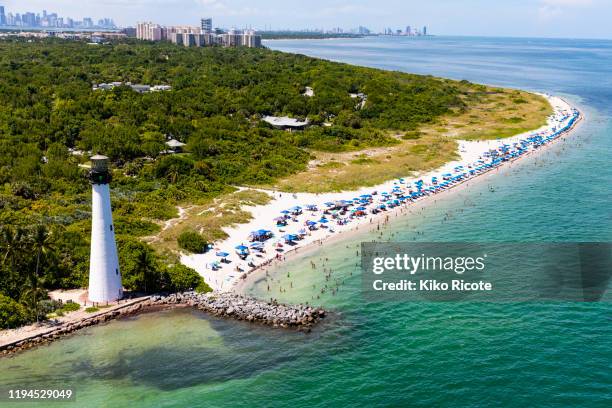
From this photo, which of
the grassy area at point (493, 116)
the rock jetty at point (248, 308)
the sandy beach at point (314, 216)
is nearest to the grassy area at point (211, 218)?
the sandy beach at point (314, 216)

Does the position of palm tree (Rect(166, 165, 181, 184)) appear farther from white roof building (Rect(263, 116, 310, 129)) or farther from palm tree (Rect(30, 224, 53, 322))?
white roof building (Rect(263, 116, 310, 129))

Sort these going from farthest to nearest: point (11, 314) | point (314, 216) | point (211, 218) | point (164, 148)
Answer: point (164, 148) → point (314, 216) → point (211, 218) → point (11, 314)

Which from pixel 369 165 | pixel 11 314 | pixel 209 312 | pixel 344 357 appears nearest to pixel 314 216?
pixel 209 312

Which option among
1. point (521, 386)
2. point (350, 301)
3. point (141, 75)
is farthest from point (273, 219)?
point (141, 75)

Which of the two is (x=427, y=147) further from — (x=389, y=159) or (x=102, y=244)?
(x=102, y=244)

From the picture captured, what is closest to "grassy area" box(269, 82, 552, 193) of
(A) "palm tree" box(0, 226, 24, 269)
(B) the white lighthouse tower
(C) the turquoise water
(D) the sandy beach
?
(D) the sandy beach
